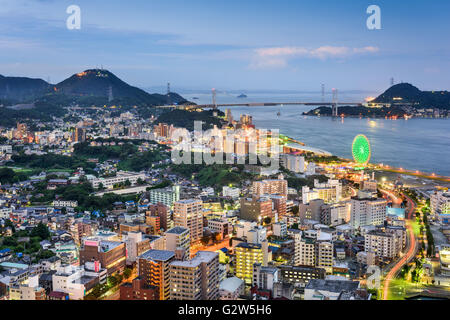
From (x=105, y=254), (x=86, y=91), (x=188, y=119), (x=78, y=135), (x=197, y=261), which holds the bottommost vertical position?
(x=105, y=254)

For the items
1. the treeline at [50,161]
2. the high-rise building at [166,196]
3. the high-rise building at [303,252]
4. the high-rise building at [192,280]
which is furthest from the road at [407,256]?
the treeline at [50,161]

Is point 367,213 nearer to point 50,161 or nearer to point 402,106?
point 50,161

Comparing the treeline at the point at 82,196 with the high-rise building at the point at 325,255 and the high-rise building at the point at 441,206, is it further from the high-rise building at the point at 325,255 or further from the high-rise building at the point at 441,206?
the high-rise building at the point at 441,206

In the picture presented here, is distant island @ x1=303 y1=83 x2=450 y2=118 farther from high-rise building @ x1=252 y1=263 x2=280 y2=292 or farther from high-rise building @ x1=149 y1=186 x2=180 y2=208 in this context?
high-rise building @ x1=252 y1=263 x2=280 y2=292

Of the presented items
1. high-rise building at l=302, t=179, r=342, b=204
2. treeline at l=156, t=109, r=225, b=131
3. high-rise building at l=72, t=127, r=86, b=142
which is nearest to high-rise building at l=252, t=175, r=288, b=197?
high-rise building at l=302, t=179, r=342, b=204

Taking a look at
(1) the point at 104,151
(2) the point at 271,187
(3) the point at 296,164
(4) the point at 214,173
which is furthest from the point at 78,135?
(2) the point at 271,187
